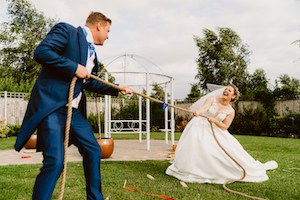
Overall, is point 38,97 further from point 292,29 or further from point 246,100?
point 292,29

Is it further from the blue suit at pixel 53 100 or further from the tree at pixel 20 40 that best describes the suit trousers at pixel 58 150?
the tree at pixel 20 40

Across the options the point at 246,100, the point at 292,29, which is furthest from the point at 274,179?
the point at 292,29

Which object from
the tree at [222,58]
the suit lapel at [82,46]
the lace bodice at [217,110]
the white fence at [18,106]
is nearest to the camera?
the suit lapel at [82,46]

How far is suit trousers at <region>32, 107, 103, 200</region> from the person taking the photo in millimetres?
2447

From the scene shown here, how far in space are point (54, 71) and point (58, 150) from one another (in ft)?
1.88

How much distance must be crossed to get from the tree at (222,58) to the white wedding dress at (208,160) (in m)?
27.3

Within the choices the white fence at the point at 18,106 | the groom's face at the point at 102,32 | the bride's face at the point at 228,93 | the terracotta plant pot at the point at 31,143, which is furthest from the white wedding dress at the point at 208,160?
the white fence at the point at 18,106

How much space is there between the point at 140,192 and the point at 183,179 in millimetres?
1001

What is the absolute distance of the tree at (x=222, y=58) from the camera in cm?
3198

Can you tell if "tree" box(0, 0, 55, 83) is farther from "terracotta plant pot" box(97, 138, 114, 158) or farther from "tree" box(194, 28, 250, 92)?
"terracotta plant pot" box(97, 138, 114, 158)

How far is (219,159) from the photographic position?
482 cm

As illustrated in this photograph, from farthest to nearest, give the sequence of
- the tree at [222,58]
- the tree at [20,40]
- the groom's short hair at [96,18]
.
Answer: the tree at [222,58] < the tree at [20,40] < the groom's short hair at [96,18]

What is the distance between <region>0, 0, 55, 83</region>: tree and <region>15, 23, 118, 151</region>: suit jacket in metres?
26.4

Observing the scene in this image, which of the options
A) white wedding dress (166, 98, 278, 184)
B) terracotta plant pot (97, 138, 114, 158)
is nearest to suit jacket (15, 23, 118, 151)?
white wedding dress (166, 98, 278, 184)
